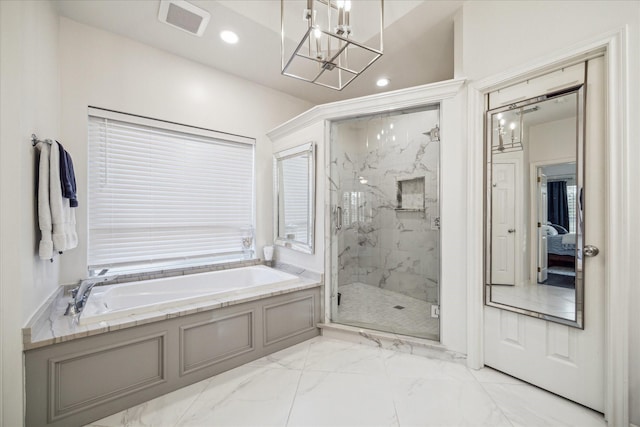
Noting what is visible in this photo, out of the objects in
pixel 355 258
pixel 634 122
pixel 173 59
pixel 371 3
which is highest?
pixel 371 3

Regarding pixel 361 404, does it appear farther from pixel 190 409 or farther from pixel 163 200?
pixel 163 200

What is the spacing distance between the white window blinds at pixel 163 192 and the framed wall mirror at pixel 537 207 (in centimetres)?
250

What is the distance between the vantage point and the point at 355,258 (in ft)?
9.62

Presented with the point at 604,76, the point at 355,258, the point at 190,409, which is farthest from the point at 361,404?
the point at 604,76

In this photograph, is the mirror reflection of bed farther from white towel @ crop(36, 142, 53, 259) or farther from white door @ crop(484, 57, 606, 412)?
white towel @ crop(36, 142, 53, 259)

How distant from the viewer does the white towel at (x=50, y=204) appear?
150 cm

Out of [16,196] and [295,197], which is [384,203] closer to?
[295,197]

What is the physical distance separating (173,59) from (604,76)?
3.38m

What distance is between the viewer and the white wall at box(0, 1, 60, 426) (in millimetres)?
1247

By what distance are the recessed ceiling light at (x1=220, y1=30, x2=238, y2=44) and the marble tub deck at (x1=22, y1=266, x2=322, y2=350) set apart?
2.29 meters

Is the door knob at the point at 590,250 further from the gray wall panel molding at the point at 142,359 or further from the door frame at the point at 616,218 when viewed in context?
the gray wall panel molding at the point at 142,359

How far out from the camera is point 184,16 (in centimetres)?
209

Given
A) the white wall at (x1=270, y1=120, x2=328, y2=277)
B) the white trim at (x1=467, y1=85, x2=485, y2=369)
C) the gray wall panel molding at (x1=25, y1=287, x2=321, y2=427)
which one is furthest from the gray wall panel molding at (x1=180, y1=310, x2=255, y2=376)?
the white trim at (x1=467, y1=85, x2=485, y2=369)

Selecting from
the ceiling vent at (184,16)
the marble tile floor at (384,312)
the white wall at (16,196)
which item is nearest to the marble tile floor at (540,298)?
the marble tile floor at (384,312)
